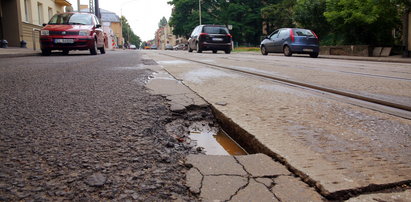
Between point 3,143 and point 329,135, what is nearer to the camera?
point 3,143

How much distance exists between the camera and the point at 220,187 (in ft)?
4.24

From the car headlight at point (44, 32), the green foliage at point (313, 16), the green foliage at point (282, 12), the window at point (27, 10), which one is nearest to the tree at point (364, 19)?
the green foliage at point (313, 16)

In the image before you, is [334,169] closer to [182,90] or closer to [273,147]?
[273,147]

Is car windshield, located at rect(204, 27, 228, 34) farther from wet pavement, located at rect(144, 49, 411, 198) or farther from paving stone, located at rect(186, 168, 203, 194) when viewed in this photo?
paving stone, located at rect(186, 168, 203, 194)

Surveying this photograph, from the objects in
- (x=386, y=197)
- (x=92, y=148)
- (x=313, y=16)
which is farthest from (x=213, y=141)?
(x=313, y=16)

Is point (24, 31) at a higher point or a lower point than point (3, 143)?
higher

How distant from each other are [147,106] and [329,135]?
4.99 feet

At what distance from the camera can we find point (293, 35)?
1548 centimetres

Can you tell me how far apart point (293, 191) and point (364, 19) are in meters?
15.2

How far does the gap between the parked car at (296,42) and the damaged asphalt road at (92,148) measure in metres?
13.2

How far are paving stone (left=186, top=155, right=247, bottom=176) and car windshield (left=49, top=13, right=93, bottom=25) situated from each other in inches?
503

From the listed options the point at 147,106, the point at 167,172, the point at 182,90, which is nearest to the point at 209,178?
the point at 167,172

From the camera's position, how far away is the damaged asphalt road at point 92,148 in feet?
4.09

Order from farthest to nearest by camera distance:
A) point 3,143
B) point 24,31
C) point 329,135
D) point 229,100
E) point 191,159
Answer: point 24,31
point 229,100
point 329,135
point 3,143
point 191,159
